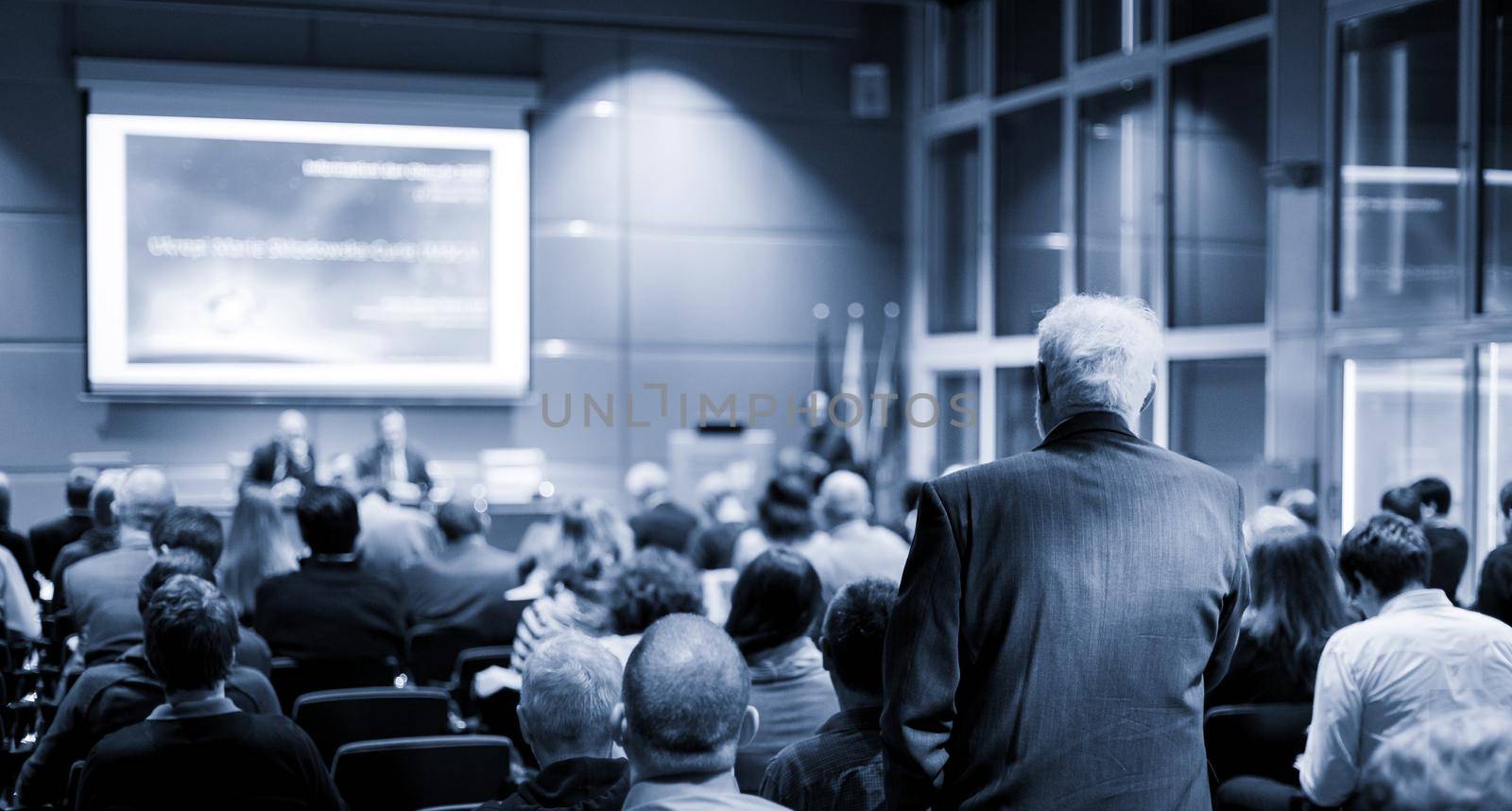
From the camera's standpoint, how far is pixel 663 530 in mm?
6527

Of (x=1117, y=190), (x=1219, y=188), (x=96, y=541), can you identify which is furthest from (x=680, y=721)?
(x=1117, y=190)

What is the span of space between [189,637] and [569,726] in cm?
91

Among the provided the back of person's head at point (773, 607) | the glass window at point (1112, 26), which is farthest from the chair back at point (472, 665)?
the glass window at point (1112, 26)

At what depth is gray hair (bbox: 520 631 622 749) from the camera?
2.33m

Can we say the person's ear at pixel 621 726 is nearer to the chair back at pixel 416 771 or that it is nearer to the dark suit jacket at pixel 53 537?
the chair back at pixel 416 771

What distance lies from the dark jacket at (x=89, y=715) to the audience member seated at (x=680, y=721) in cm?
185

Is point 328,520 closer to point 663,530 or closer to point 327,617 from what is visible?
point 327,617

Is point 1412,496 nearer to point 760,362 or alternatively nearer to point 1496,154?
point 1496,154

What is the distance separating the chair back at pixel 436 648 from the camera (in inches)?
209

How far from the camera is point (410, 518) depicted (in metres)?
6.36

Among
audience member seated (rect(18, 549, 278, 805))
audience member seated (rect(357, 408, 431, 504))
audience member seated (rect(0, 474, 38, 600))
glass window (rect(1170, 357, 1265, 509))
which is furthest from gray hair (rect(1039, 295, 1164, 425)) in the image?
audience member seated (rect(357, 408, 431, 504))

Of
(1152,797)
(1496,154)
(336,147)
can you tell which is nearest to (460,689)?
(1152,797)

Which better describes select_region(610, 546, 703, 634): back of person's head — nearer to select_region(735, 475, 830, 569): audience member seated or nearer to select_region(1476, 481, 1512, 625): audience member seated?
select_region(735, 475, 830, 569): audience member seated

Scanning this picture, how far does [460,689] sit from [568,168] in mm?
6769
